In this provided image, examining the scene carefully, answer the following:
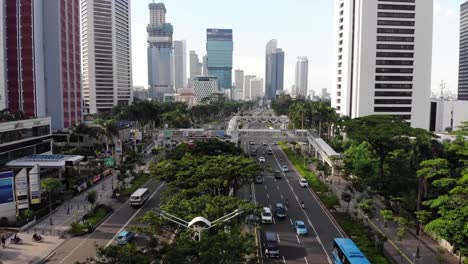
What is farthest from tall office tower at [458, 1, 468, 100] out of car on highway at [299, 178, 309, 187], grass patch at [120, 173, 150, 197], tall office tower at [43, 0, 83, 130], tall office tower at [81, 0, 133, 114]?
grass patch at [120, 173, 150, 197]

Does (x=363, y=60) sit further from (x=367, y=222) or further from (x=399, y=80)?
(x=367, y=222)

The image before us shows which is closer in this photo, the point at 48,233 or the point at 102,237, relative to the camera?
the point at 102,237

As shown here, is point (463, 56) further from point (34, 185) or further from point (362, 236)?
point (34, 185)

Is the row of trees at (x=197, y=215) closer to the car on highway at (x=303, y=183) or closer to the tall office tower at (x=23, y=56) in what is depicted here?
the car on highway at (x=303, y=183)

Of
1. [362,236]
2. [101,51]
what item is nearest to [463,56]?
[101,51]

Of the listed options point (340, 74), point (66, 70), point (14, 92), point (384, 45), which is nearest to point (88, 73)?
point (66, 70)
